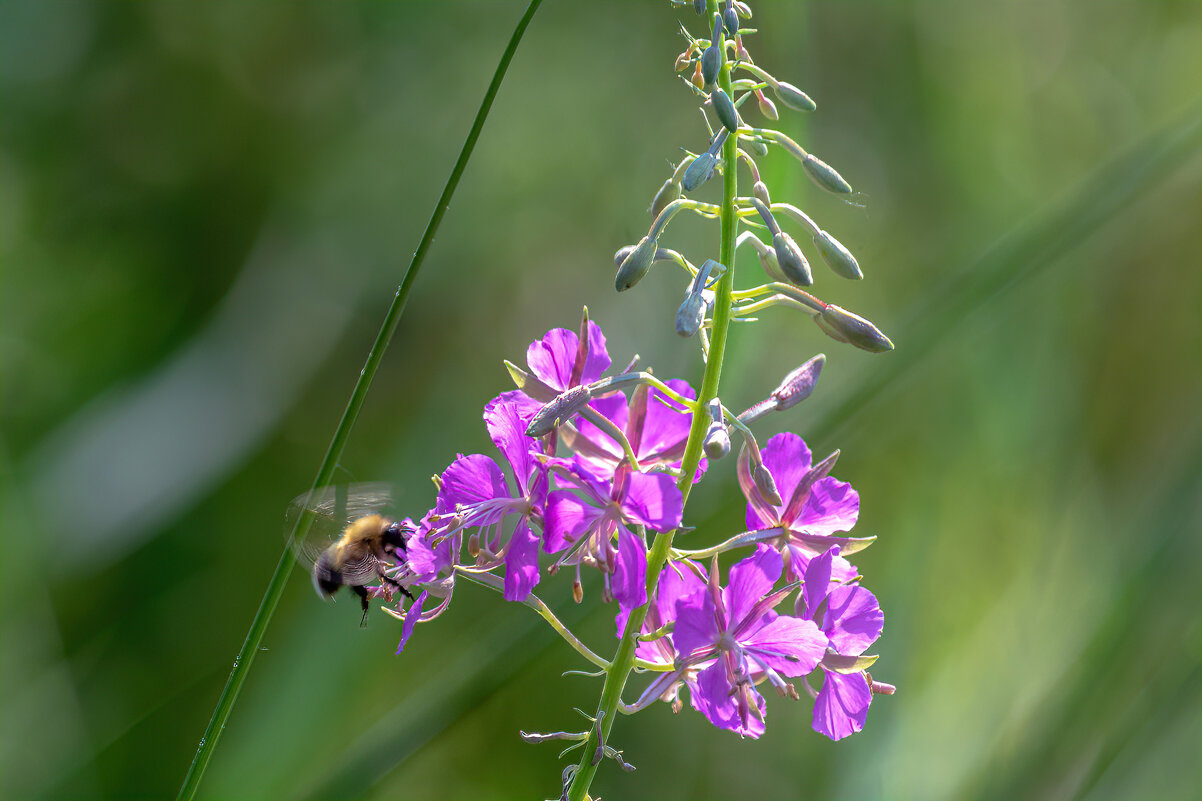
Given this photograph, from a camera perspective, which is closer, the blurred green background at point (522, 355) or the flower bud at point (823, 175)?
the flower bud at point (823, 175)

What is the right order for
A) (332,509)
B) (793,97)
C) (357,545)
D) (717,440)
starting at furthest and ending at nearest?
(357,545) < (332,509) < (793,97) < (717,440)

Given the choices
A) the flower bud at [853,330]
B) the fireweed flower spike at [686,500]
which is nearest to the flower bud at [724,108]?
the fireweed flower spike at [686,500]

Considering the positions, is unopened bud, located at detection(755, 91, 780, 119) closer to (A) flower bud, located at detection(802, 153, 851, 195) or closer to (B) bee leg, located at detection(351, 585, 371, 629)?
(A) flower bud, located at detection(802, 153, 851, 195)

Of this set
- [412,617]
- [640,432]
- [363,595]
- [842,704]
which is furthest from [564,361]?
[363,595]

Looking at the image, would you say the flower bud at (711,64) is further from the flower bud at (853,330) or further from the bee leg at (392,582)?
the bee leg at (392,582)

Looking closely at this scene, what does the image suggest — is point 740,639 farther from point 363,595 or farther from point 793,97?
point 363,595

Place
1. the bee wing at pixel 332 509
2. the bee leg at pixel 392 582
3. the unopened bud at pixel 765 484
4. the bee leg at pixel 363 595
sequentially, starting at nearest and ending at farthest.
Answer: the unopened bud at pixel 765 484 < the bee wing at pixel 332 509 < the bee leg at pixel 392 582 < the bee leg at pixel 363 595

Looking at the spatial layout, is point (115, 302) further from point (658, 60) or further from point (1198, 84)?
point (1198, 84)
